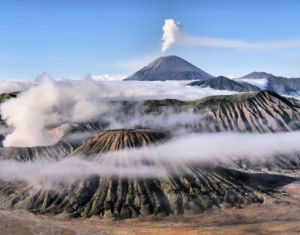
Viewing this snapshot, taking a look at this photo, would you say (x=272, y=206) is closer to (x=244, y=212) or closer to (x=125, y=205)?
(x=244, y=212)

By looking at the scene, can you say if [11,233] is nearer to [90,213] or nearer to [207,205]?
[90,213]

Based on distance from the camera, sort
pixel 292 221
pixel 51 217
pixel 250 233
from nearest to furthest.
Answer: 1. pixel 250 233
2. pixel 292 221
3. pixel 51 217

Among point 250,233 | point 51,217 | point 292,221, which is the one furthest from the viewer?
point 51,217

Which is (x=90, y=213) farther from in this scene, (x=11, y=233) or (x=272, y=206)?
(x=272, y=206)

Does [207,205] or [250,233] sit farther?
[207,205]

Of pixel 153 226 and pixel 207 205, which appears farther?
pixel 207 205

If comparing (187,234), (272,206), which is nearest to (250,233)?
(187,234)

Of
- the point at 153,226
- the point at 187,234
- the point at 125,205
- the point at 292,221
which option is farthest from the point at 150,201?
the point at 292,221

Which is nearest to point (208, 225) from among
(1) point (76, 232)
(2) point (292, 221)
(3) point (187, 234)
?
(3) point (187, 234)
